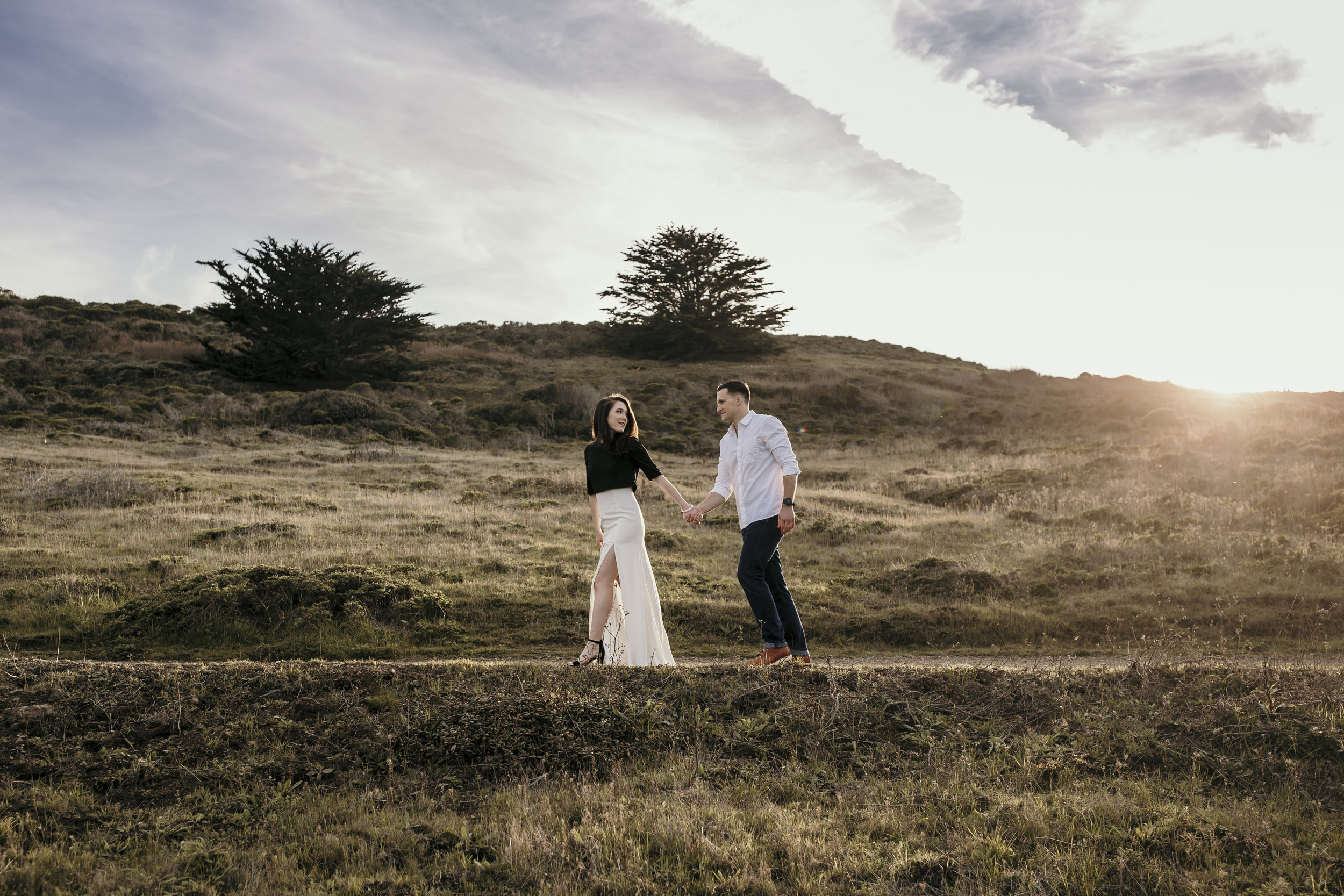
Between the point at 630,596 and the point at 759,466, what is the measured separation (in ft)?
4.88

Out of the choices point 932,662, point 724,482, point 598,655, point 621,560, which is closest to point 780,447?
point 724,482

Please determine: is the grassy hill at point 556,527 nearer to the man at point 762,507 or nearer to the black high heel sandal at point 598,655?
the black high heel sandal at point 598,655

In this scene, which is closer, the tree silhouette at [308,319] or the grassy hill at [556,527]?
the grassy hill at [556,527]

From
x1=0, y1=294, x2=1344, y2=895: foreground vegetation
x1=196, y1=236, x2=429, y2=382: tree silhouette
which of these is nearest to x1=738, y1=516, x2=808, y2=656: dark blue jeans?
x1=0, y1=294, x2=1344, y2=895: foreground vegetation

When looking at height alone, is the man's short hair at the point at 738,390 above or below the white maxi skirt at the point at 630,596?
above

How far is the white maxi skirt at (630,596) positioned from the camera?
6.58 metres

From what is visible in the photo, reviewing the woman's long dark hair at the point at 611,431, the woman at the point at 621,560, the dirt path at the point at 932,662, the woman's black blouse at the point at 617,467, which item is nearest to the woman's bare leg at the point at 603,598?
the woman at the point at 621,560

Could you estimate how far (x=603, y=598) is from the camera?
22.0 ft

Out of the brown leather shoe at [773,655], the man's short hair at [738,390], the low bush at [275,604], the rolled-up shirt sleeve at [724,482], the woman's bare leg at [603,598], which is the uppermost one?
the man's short hair at [738,390]

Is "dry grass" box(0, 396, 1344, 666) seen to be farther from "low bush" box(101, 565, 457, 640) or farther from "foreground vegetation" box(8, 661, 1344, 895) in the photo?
"foreground vegetation" box(8, 661, 1344, 895)

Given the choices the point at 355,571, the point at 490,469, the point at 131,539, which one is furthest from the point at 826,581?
the point at 490,469

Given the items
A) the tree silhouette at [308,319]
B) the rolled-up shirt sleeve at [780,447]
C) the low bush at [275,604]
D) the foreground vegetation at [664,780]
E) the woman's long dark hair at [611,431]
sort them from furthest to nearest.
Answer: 1. the tree silhouette at [308,319]
2. the low bush at [275,604]
3. the woman's long dark hair at [611,431]
4. the rolled-up shirt sleeve at [780,447]
5. the foreground vegetation at [664,780]

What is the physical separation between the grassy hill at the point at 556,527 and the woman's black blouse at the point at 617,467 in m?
2.74

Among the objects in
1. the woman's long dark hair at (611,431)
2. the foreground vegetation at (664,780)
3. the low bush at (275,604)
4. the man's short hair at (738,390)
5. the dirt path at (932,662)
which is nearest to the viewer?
the foreground vegetation at (664,780)
